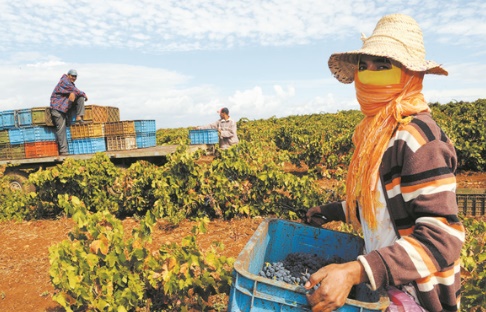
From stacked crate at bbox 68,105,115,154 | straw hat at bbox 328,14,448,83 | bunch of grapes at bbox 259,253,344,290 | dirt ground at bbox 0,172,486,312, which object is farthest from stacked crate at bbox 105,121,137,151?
A: straw hat at bbox 328,14,448,83

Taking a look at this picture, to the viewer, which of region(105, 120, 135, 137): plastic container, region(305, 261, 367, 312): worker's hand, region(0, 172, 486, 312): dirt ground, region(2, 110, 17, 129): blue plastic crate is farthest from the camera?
region(105, 120, 135, 137): plastic container

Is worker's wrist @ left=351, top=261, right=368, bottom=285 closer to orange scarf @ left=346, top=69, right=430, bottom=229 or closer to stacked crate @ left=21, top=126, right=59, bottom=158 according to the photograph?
orange scarf @ left=346, top=69, right=430, bottom=229

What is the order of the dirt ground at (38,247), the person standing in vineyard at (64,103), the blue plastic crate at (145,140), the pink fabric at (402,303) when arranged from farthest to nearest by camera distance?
1. the blue plastic crate at (145,140)
2. the person standing in vineyard at (64,103)
3. the dirt ground at (38,247)
4. the pink fabric at (402,303)

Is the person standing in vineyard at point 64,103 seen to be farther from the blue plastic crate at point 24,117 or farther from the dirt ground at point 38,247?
the dirt ground at point 38,247

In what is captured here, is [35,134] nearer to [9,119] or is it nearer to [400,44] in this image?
[9,119]

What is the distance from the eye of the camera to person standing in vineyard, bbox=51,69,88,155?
966cm

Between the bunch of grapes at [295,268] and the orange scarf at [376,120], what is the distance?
0.43m

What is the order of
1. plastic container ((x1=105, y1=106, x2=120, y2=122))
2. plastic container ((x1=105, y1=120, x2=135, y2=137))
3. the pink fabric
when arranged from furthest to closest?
1. plastic container ((x1=105, y1=106, x2=120, y2=122))
2. plastic container ((x1=105, y1=120, x2=135, y2=137))
3. the pink fabric

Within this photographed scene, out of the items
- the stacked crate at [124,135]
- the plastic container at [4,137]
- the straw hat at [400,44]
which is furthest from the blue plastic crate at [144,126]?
the straw hat at [400,44]

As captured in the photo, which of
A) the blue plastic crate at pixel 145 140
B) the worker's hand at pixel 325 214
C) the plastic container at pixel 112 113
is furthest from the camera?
the plastic container at pixel 112 113

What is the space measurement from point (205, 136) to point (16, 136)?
525 cm

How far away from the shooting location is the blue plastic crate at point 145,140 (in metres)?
11.1

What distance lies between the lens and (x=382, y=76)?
184cm

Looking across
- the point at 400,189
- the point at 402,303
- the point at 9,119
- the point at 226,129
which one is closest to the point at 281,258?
the point at 402,303
